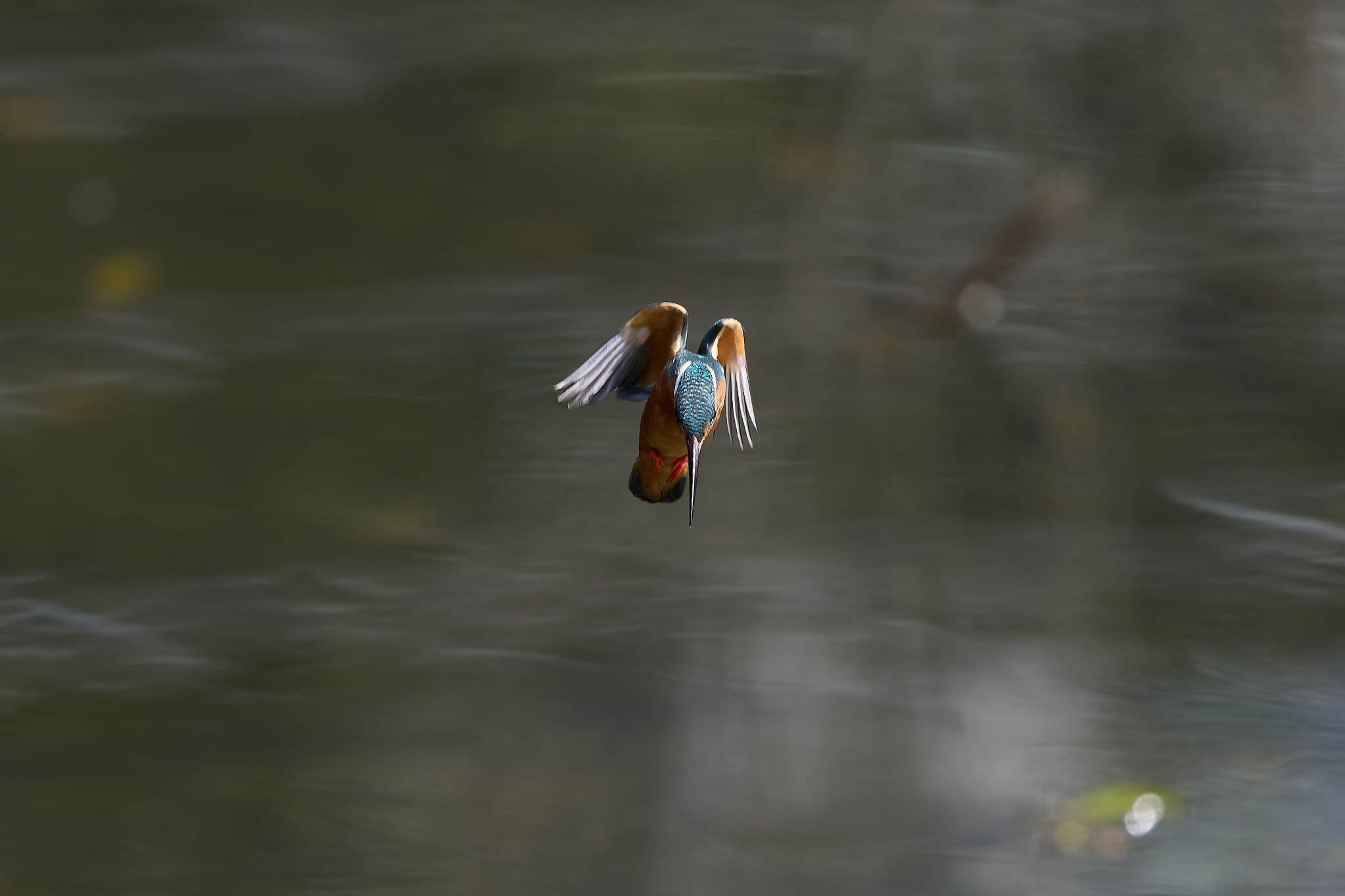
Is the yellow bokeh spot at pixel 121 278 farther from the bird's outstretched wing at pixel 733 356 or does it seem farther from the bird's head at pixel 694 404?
the bird's head at pixel 694 404

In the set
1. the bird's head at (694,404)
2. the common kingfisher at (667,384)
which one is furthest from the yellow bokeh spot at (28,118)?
the bird's head at (694,404)

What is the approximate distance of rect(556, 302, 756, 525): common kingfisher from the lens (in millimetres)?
880

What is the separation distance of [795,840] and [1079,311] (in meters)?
1.13

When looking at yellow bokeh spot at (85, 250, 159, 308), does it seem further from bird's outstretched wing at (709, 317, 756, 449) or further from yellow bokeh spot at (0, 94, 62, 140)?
bird's outstretched wing at (709, 317, 756, 449)

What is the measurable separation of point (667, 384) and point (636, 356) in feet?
0.37

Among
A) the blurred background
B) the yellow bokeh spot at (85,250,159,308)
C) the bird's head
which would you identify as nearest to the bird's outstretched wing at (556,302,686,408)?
the bird's head

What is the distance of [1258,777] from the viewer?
193 centimetres

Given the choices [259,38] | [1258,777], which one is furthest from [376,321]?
[1258,777]

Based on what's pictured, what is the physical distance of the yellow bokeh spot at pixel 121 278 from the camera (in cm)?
245

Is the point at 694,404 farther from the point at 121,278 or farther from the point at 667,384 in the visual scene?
the point at 121,278

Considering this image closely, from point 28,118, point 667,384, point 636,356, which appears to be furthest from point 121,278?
point 667,384

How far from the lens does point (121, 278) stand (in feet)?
8.10

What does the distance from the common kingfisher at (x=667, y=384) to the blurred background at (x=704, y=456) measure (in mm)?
962

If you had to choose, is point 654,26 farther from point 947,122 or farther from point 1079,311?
point 1079,311
